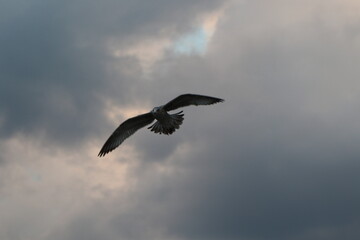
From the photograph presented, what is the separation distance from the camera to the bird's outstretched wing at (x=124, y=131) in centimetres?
5028

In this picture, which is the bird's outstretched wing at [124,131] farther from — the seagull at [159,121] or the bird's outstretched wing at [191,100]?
the bird's outstretched wing at [191,100]

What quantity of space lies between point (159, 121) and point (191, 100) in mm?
3663

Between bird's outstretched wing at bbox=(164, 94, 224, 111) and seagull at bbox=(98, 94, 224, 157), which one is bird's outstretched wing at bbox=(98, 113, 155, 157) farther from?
bird's outstretched wing at bbox=(164, 94, 224, 111)

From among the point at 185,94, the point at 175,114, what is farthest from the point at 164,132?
the point at 185,94

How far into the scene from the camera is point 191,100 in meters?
45.3

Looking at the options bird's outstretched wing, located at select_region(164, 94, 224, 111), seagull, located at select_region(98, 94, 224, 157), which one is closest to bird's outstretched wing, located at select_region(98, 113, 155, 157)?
seagull, located at select_region(98, 94, 224, 157)

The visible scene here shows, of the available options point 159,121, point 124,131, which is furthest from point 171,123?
point 124,131

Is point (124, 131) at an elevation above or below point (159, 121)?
above

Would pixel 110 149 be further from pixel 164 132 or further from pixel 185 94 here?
pixel 185 94

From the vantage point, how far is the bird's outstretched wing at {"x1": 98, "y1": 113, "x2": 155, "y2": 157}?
5028cm

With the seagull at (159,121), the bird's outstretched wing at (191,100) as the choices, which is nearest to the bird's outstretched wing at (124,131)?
the seagull at (159,121)

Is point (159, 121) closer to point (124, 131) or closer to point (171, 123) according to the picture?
point (171, 123)

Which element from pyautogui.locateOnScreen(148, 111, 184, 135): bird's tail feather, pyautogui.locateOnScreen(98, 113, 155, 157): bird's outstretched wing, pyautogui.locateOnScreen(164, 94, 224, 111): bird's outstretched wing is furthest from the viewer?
pyautogui.locateOnScreen(98, 113, 155, 157): bird's outstretched wing

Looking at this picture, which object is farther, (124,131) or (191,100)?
(124,131)
